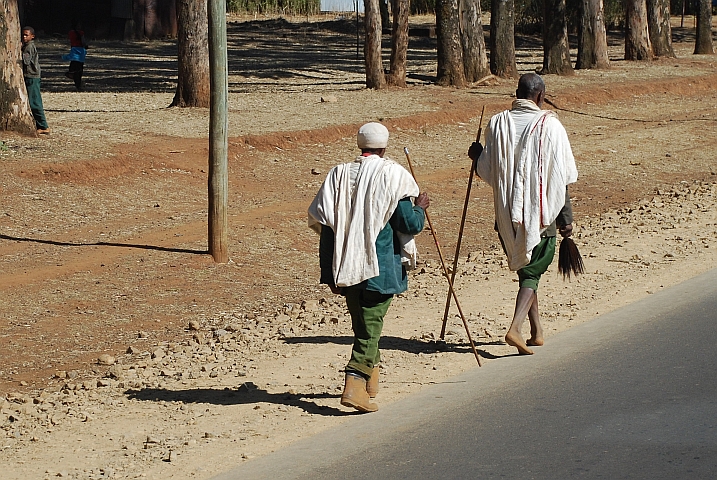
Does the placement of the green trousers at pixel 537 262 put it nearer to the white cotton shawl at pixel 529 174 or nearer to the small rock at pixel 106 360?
the white cotton shawl at pixel 529 174

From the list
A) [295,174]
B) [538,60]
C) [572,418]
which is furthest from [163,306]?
[538,60]

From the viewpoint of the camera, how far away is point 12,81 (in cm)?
1550

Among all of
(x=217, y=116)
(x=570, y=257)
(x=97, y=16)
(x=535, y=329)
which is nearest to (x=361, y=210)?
(x=535, y=329)

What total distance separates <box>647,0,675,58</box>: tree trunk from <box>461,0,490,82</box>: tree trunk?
840 centimetres

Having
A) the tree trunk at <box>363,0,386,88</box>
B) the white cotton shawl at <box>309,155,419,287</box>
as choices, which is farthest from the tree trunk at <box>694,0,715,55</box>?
the white cotton shawl at <box>309,155,419,287</box>

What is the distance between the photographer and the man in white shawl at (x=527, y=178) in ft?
23.9

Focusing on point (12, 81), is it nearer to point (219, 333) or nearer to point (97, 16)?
point (219, 333)

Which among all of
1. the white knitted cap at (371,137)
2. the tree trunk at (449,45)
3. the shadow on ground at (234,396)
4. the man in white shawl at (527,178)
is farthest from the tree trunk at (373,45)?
the white knitted cap at (371,137)

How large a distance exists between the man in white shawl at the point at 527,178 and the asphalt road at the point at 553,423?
2.08 feet

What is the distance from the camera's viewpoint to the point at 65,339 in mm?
8523

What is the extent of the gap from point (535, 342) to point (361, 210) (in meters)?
2.27

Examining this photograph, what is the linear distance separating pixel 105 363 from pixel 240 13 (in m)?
40.6

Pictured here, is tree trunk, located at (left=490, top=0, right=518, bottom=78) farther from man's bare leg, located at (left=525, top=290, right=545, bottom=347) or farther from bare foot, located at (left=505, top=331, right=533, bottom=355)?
bare foot, located at (left=505, top=331, right=533, bottom=355)

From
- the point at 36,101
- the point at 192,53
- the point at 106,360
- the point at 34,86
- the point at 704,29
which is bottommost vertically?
the point at 106,360
